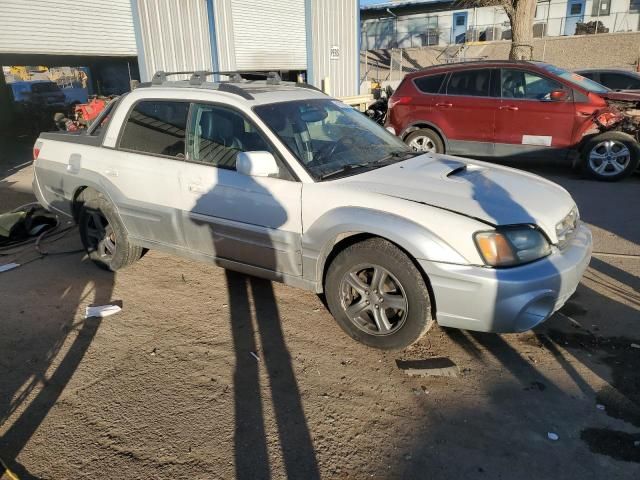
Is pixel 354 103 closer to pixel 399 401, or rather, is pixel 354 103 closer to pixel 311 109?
pixel 311 109

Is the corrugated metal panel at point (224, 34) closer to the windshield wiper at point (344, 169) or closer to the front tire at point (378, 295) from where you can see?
the windshield wiper at point (344, 169)

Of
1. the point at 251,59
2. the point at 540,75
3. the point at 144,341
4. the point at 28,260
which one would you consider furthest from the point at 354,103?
the point at 144,341

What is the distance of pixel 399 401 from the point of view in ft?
9.55

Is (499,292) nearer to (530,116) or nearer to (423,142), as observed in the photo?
(530,116)

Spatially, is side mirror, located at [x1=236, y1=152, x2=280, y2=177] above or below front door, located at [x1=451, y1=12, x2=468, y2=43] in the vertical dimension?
below

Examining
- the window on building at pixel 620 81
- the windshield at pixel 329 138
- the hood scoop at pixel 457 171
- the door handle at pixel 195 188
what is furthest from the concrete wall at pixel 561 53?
the door handle at pixel 195 188

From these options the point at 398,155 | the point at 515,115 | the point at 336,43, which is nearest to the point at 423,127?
the point at 515,115

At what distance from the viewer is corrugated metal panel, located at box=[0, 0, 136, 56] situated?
32.5ft

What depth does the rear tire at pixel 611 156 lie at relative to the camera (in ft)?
25.5

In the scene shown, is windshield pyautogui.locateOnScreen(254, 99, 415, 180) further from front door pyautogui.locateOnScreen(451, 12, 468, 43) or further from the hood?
front door pyautogui.locateOnScreen(451, 12, 468, 43)

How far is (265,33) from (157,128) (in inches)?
433

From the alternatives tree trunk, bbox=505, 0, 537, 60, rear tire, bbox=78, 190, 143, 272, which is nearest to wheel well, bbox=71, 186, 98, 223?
rear tire, bbox=78, 190, 143, 272

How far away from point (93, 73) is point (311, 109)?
22067 millimetres

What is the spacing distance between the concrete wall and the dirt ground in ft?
78.8
